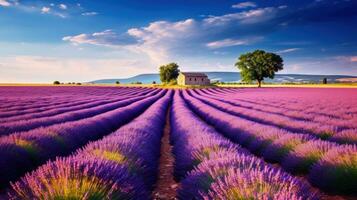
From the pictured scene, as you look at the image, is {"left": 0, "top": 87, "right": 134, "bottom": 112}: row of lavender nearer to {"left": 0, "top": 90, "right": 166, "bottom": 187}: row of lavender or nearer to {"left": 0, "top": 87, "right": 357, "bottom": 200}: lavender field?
{"left": 0, "top": 87, "right": 357, "bottom": 200}: lavender field

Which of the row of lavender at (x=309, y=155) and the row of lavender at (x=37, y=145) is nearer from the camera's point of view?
the row of lavender at (x=309, y=155)

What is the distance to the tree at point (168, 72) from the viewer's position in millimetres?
91562

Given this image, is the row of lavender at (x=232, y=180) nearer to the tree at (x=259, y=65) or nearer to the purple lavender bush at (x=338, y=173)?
the purple lavender bush at (x=338, y=173)

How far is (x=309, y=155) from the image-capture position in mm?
4844

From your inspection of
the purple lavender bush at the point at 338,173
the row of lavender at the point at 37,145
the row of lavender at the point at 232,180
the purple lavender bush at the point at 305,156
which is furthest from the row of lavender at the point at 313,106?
the row of lavender at the point at 37,145

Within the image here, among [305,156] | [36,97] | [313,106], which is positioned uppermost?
[305,156]

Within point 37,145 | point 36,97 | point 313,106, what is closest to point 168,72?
point 36,97

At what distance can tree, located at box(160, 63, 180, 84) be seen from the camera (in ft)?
300

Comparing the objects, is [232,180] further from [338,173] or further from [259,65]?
[259,65]

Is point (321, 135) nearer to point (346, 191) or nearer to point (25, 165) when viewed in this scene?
point (346, 191)

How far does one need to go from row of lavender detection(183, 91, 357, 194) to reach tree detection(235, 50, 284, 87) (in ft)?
192

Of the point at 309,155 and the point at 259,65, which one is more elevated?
the point at 259,65

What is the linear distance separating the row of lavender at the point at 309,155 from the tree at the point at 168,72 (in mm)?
84113

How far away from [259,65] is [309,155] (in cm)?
6153
